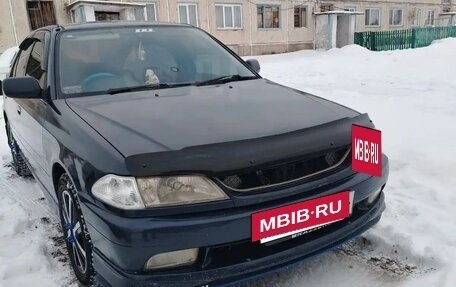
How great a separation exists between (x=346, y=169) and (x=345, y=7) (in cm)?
2711

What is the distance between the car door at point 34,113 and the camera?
9.14ft

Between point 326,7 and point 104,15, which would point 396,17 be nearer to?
point 326,7

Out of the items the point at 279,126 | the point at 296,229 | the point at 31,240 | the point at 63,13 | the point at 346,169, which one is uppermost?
the point at 63,13

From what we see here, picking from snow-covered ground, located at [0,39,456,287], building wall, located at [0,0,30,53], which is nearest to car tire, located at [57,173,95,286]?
snow-covered ground, located at [0,39,456,287]

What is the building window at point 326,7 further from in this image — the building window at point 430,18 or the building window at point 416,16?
the building window at point 430,18

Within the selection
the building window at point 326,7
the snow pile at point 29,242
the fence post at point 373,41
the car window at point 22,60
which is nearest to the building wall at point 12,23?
the car window at point 22,60

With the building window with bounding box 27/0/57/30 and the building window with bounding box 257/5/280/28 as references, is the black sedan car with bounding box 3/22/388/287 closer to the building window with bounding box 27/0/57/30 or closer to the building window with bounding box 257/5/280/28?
the building window with bounding box 27/0/57/30

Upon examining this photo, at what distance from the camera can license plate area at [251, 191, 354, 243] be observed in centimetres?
179

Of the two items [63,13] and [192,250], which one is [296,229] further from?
[63,13]

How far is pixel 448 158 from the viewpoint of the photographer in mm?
3703

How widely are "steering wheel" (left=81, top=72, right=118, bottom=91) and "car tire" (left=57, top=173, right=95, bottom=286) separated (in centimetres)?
67

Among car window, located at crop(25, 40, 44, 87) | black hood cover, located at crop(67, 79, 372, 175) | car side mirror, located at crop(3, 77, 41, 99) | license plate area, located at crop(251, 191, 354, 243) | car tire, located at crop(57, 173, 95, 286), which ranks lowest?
car tire, located at crop(57, 173, 95, 286)

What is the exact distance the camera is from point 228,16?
21.8 metres

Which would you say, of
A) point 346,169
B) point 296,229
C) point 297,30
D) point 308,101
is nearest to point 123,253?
point 296,229
